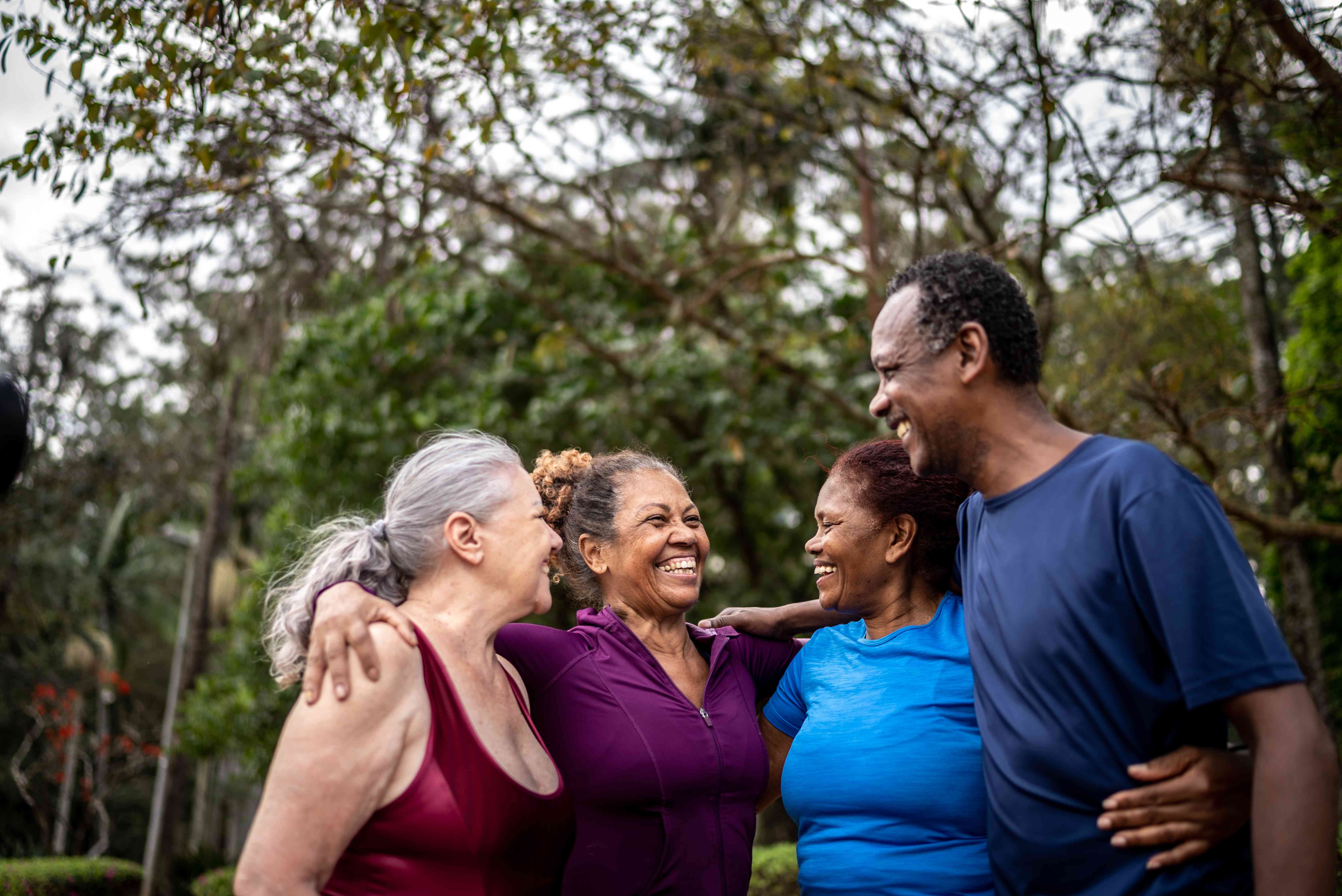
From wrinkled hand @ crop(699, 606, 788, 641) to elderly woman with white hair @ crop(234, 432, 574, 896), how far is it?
95cm

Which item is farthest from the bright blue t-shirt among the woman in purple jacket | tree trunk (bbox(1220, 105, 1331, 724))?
tree trunk (bbox(1220, 105, 1331, 724))

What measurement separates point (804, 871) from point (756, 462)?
739 centimetres

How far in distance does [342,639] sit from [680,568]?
55.1 inches

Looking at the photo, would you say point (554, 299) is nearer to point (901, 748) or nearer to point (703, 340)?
point (703, 340)

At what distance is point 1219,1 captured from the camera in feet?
17.2

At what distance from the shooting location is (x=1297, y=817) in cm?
195

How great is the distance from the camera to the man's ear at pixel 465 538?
2.85m

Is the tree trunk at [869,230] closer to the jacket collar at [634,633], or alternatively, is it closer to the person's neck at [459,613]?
the jacket collar at [634,633]

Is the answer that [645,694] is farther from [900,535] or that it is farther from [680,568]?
[900,535]

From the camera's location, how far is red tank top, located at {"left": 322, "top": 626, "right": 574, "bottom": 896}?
239 cm

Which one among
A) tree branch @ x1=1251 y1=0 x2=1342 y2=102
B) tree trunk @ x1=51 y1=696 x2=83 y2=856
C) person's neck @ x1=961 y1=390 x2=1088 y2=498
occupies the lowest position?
tree trunk @ x1=51 y1=696 x2=83 y2=856

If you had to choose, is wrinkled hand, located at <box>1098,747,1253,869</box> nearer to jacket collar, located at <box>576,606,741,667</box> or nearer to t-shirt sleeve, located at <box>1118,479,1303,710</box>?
t-shirt sleeve, located at <box>1118,479,1303,710</box>

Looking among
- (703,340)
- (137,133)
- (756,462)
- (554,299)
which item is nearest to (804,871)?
(137,133)

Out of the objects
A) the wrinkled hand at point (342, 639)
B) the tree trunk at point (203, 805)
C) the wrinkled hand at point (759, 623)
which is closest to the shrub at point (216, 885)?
the wrinkled hand at point (759, 623)
